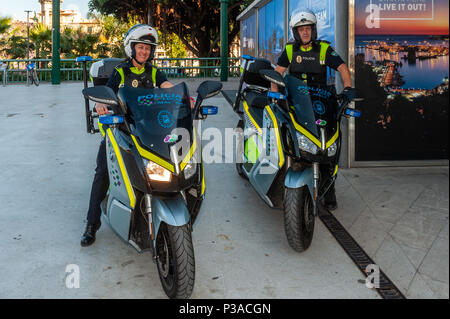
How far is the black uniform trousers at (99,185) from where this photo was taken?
3887 millimetres

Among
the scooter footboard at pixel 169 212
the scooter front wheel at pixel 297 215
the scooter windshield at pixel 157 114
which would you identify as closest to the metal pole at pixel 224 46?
the scooter front wheel at pixel 297 215

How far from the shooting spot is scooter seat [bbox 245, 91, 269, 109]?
5.26 meters

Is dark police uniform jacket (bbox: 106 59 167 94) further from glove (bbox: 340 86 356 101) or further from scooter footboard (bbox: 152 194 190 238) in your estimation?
glove (bbox: 340 86 356 101)

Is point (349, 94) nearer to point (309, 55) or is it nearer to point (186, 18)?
point (309, 55)

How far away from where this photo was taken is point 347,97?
4.18m

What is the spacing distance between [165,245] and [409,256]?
5.85ft

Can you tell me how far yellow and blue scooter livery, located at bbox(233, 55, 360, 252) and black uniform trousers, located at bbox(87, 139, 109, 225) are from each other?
1.33 m

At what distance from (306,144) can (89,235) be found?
179 cm

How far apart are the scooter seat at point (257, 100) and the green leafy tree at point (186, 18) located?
26.6 metres

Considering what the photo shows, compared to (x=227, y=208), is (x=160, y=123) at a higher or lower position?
higher

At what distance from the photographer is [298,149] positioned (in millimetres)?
3914

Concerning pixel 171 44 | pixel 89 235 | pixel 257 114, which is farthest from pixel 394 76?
pixel 171 44
